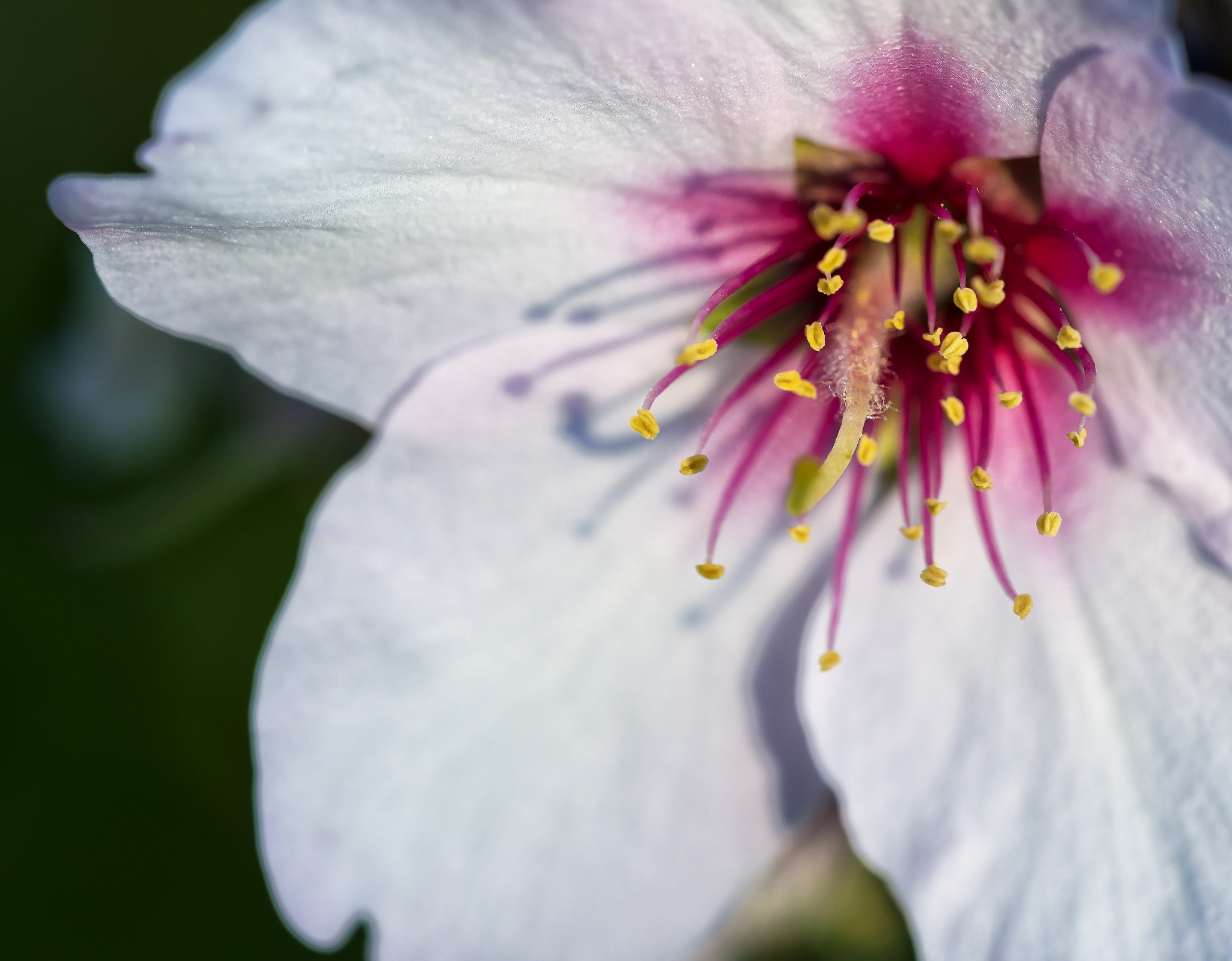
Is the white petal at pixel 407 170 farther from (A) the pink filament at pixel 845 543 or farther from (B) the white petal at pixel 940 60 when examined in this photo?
(A) the pink filament at pixel 845 543

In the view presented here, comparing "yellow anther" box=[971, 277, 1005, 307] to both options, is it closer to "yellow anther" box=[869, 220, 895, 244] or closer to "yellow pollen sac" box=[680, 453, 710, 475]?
"yellow anther" box=[869, 220, 895, 244]

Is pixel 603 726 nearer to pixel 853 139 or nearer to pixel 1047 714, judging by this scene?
pixel 1047 714

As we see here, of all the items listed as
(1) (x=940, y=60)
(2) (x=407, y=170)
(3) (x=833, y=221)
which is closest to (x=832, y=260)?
(3) (x=833, y=221)

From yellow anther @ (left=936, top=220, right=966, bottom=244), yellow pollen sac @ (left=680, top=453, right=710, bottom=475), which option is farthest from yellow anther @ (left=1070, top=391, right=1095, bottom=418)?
yellow pollen sac @ (left=680, top=453, right=710, bottom=475)

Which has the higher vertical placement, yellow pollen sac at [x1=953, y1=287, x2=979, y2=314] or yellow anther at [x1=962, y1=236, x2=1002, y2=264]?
yellow anther at [x1=962, y1=236, x2=1002, y2=264]

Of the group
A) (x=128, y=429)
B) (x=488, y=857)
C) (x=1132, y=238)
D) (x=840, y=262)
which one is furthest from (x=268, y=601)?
(x=1132, y=238)

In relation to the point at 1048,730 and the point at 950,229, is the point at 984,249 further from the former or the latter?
the point at 1048,730
